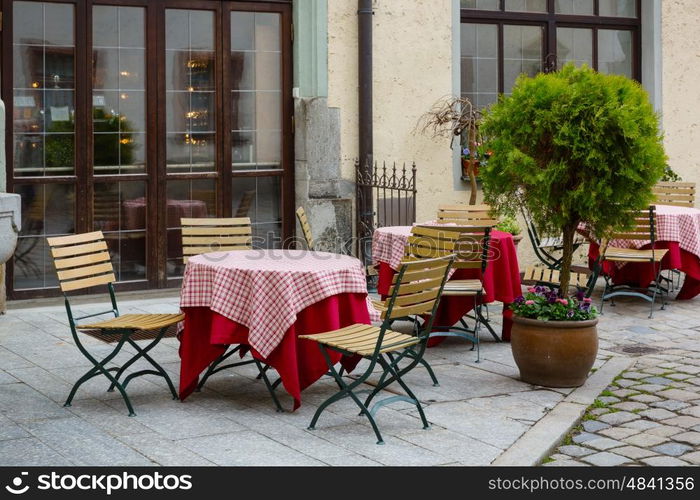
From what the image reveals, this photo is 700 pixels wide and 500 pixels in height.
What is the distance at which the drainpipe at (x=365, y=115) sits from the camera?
1064cm

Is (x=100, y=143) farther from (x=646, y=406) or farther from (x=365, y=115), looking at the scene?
(x=646, y=406)

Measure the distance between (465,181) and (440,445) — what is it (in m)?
6.31

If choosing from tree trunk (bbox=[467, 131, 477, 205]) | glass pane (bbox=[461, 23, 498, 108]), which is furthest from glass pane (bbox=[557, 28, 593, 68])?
tree trunk (bbox=[467, 131, 477, 205])

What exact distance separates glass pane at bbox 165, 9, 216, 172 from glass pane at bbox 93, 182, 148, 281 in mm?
458

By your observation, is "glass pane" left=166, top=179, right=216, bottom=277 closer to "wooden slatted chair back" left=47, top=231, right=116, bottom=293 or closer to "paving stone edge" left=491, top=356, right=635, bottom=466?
Answer: "wooden slatted chair back" left=47, top=231, right=116, bottom=293

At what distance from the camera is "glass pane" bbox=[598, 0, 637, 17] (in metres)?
12.5

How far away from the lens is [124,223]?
996 cm

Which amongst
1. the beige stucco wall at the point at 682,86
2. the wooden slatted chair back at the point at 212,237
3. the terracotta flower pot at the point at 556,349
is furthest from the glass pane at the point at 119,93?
the beige stucco wall at the point at 682,86

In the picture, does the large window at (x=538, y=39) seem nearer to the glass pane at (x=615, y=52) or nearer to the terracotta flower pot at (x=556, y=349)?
the glass pane at (x=615, y=52)

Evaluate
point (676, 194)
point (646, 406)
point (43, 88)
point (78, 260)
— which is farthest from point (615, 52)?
point (78, 260)

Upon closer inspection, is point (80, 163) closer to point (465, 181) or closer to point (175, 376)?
point (175, 376)

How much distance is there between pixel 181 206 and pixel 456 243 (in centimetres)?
336

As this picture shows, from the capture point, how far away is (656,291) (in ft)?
33.7
